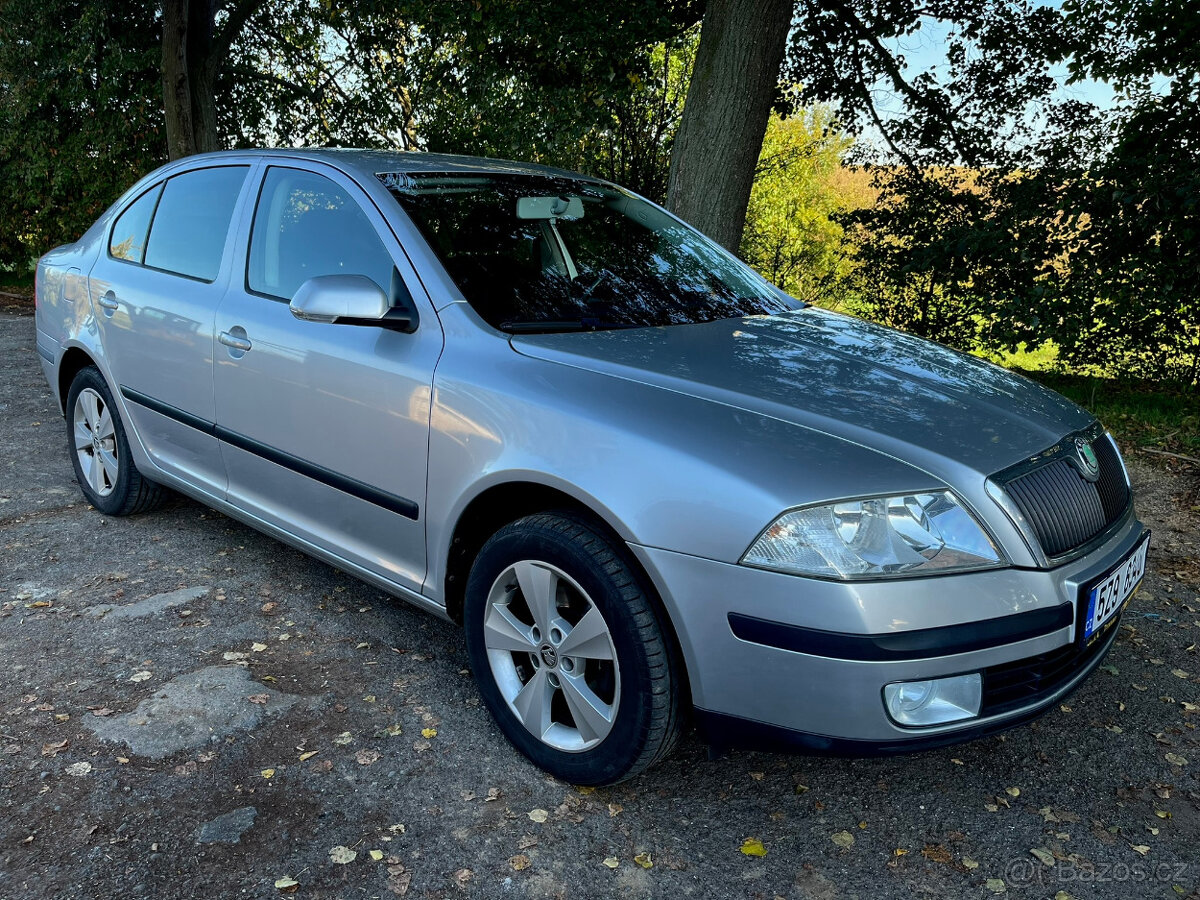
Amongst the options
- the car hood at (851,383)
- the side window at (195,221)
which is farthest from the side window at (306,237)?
the car hood at (851,383)

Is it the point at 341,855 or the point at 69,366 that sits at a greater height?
the point at 69,366

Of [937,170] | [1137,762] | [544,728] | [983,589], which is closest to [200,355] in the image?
[544,728]

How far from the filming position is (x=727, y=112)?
23.0 feet

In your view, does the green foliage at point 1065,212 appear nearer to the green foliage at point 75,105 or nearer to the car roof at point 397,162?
the car roof at point 397,162

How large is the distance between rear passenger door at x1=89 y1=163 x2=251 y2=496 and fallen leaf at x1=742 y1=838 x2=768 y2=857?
241 cm

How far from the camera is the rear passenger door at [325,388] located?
2965mm

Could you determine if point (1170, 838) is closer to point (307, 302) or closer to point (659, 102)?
point (307, 302)

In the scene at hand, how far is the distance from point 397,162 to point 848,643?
235 centimetres

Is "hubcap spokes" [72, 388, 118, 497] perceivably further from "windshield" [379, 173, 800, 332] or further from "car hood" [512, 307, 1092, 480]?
"car hood" [512, 307, 1092, 480]

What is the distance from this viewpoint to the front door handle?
346 cm

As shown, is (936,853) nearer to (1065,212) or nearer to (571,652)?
(571,652)

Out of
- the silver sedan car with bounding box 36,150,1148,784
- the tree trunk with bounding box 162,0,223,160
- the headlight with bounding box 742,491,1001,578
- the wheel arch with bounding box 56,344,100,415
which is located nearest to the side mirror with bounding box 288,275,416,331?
the silver sedan car with bounding box 36,150,1148,784

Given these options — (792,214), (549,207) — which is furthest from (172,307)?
(792,214)

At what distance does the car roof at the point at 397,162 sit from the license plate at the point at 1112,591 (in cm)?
243
